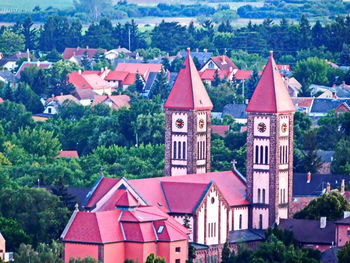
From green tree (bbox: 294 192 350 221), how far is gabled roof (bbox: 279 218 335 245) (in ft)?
4.16

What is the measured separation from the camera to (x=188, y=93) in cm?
10975

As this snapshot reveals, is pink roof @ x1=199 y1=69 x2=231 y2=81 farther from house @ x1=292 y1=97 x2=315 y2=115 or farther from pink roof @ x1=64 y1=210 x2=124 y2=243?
pink roof @ x1=64 y1=210 x2=124 y2=243

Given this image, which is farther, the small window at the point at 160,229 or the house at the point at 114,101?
the house at the point at 114,101

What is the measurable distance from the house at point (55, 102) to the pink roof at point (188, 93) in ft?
199

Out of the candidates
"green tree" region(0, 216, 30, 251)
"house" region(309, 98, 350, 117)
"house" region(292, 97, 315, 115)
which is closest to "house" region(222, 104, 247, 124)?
"house" region(292, 97, 315, 115)

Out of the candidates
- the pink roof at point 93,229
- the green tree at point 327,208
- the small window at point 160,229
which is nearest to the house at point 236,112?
the green tree at point 327,208

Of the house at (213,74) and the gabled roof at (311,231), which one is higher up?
the gabled roof at (311,231)

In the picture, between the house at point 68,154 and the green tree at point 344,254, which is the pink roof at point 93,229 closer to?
the green tree at point 344,254

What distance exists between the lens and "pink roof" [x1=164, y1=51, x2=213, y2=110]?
110 m

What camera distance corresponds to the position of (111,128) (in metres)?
147

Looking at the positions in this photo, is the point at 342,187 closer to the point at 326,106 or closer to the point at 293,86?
the point at 326,106

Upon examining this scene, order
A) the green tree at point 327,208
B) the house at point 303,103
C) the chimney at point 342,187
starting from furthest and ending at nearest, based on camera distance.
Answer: the house at point 303,103, the chimney at point 342,187, the green tree at point 327,208

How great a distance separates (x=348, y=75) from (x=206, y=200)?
8377 cm

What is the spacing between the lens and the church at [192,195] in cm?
9819
